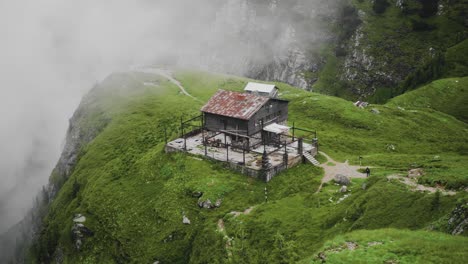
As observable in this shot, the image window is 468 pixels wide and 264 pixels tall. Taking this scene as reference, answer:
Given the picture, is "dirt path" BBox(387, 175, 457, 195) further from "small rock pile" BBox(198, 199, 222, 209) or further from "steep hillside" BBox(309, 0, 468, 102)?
"steep hillside" BBox(309, 0, 468, 102)

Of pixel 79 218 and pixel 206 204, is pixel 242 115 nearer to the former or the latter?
pixel 206 204

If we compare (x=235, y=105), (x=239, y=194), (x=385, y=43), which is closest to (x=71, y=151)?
(x=235, y=105)

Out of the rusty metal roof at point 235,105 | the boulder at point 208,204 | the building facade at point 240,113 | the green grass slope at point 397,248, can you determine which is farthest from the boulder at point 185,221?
the green grass slope at point 397,248

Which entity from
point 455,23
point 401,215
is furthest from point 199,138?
point 455,23

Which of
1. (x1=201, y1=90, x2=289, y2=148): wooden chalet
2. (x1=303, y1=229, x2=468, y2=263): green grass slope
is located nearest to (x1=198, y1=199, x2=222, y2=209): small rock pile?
(x1=201, y1=90, x2=289, y2=148): wooden chalet

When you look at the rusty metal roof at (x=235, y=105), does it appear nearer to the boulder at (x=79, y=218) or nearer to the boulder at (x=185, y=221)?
the boulder at (x=185, y=221)

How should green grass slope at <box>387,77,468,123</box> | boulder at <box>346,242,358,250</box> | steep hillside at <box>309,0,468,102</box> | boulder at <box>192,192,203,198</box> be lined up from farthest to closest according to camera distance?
steep hillside at <box>309,0,468,102</box> → green grass slope at <box>387,77,468,123</box> → boulder at <box>192,192,203,198</box> → boulder at <box>346,242,358,250</box>
